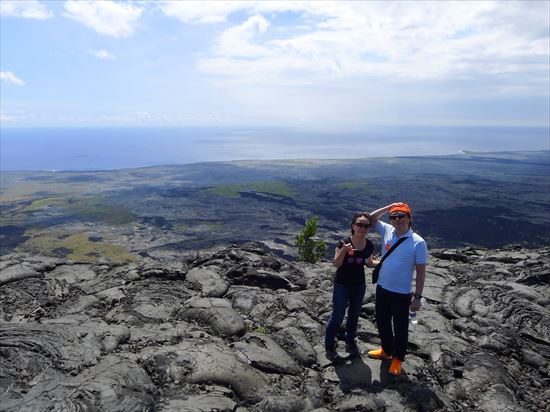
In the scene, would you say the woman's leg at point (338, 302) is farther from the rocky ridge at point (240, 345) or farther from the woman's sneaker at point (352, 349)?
the rocky ridge at point (240, 345)

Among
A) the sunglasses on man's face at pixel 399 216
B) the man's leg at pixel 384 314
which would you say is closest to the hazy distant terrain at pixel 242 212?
the man's leg at pixel 384 314

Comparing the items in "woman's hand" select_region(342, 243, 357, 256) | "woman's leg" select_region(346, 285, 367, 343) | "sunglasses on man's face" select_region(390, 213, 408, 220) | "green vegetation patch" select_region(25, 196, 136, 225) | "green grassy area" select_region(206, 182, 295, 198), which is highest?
"sunglasses on man's face" select_region(390, 213, 408, 220)

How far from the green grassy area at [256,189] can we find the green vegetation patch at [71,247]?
66.7 meters

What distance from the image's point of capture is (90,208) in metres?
146

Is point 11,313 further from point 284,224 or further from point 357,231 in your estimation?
point 284,224

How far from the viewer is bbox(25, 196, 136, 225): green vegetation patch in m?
131

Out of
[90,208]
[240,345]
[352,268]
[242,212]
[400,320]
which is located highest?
[352,268]

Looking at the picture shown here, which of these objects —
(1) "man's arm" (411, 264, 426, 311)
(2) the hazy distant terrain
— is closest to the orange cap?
(1) "man's arm" (411, 264, 426, 311)

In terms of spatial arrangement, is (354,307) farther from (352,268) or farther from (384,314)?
(352,268)

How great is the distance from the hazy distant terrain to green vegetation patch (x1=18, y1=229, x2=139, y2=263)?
242 mm

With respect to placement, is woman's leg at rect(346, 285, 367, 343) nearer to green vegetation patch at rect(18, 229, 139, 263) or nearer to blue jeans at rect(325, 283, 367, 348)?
blue jeans at rect(325, 283, 367, 348)

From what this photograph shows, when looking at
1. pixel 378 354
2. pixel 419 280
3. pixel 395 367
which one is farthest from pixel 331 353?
pixel 419 280

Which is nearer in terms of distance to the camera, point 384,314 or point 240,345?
point 384,314

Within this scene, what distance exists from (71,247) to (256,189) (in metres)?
87.6
